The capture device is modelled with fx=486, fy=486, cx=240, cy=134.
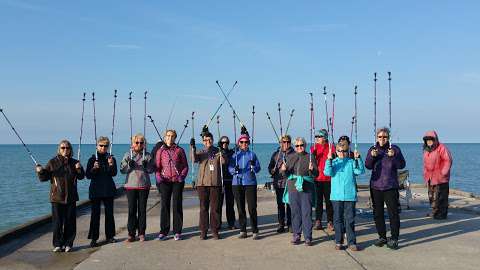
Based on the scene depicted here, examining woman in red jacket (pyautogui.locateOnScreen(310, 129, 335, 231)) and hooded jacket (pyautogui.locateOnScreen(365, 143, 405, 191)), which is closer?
hooded jacket (pyautogui.locateOnScreen(365, 143, 405, 191))

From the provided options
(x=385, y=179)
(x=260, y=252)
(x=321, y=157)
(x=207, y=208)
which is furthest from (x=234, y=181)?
(x=385, y=179)

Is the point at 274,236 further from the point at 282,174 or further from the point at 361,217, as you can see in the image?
the point at 361,217

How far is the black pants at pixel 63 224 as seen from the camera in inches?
307

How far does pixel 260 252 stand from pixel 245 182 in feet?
4.88

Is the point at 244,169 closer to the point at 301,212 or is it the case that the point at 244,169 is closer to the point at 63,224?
the point at 301,212

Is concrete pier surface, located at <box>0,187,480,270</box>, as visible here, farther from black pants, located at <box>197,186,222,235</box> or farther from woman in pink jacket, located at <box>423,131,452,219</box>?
woman in pink jacket, located at <box>423,131,452,219</box>

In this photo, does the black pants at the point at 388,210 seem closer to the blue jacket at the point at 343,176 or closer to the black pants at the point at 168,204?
the blue jacket at the point at 343,176

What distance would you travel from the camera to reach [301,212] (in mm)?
8203

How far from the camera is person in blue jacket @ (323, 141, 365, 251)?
25.2 ft

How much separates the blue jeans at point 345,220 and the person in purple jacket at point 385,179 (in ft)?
1.65

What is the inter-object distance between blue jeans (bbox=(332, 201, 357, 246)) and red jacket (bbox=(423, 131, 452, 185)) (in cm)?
429

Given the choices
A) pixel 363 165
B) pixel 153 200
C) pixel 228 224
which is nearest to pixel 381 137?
pixel 363 165

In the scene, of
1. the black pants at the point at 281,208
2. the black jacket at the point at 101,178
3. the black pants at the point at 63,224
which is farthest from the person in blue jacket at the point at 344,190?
the black pants at the point at 63,224

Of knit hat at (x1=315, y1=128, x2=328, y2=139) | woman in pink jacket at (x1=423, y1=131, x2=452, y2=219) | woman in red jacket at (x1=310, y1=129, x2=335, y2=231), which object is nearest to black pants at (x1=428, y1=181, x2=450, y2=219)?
woman in pink jacket at (x1=423, y1=131, x2=452, y2=219)
